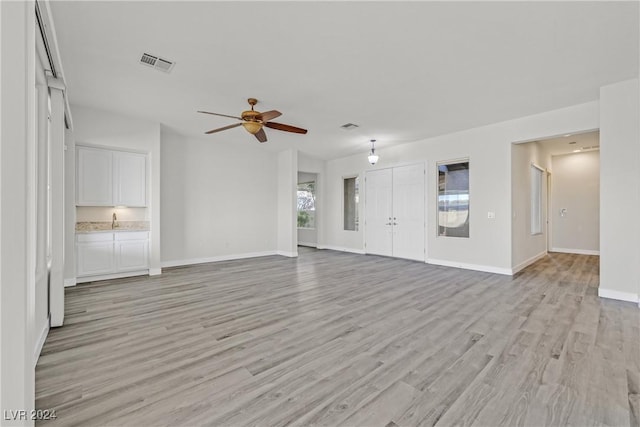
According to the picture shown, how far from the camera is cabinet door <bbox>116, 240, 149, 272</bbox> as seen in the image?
521 cm

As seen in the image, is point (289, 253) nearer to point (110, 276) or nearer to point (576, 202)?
point (110, 276)

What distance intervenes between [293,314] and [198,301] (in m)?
1.43

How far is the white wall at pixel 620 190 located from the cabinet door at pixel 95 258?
7.81 m

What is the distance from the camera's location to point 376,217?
7895 mm

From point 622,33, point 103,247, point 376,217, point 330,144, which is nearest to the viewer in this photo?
point 622,33

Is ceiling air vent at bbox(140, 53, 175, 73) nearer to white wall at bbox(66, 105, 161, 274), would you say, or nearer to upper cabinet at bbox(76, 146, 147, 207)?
white wall at bbox(66, 105, 161, 274)

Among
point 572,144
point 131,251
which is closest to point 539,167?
point 572,144

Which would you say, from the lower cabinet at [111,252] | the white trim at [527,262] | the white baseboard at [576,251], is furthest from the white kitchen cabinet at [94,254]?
the white baseboard at [576,251]

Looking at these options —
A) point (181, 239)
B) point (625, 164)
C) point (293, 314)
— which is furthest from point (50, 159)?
point (625, 164)

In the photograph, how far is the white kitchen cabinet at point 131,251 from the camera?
5.20 m

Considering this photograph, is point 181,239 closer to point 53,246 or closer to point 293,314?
point 53,246

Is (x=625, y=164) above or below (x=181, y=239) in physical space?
above

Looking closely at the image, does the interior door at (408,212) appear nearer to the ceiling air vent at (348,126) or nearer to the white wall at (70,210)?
the ceiling air vent at (348,126)

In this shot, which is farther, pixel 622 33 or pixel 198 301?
pixel 198 301
